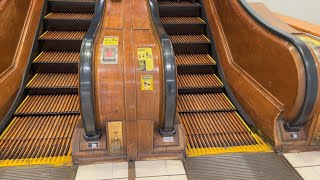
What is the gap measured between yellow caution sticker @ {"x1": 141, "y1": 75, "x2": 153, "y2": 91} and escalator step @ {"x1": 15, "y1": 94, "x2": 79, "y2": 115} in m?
1.09

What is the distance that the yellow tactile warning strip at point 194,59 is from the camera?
3.41 m

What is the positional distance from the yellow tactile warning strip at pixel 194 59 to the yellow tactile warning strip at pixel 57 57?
4.37 ft

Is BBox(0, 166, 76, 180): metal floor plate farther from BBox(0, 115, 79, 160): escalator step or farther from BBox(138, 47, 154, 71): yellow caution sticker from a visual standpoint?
BBox(138, 47, 154, 71): yellow caution sticker

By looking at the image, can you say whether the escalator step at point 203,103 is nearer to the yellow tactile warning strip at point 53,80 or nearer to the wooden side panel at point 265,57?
the wooden side panel at point 265,57

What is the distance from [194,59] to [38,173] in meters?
2.30

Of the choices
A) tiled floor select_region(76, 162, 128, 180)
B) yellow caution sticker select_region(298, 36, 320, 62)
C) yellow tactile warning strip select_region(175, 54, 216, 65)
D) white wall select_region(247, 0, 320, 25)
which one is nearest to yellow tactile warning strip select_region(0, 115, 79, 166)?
tiled floor select_region(76, 162, 128, 180)

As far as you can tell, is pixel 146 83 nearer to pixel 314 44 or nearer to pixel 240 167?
pixel 240 167

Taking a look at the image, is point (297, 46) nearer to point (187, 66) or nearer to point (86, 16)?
point (187, 66)

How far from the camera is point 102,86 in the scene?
82.7 inches

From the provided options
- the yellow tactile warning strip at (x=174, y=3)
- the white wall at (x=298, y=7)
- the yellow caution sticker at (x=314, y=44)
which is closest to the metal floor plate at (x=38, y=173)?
the yellow caution sticker at (x=314, y=44)

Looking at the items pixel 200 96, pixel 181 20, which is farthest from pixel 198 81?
pixel 181 20

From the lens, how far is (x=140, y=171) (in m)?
2.15

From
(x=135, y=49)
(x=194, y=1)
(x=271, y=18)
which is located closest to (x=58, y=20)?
(x=135, y=49)

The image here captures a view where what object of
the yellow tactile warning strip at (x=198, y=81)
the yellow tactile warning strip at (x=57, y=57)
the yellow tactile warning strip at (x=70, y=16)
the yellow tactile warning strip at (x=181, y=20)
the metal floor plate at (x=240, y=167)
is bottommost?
the metal floor plate at (x=240, y=167)
